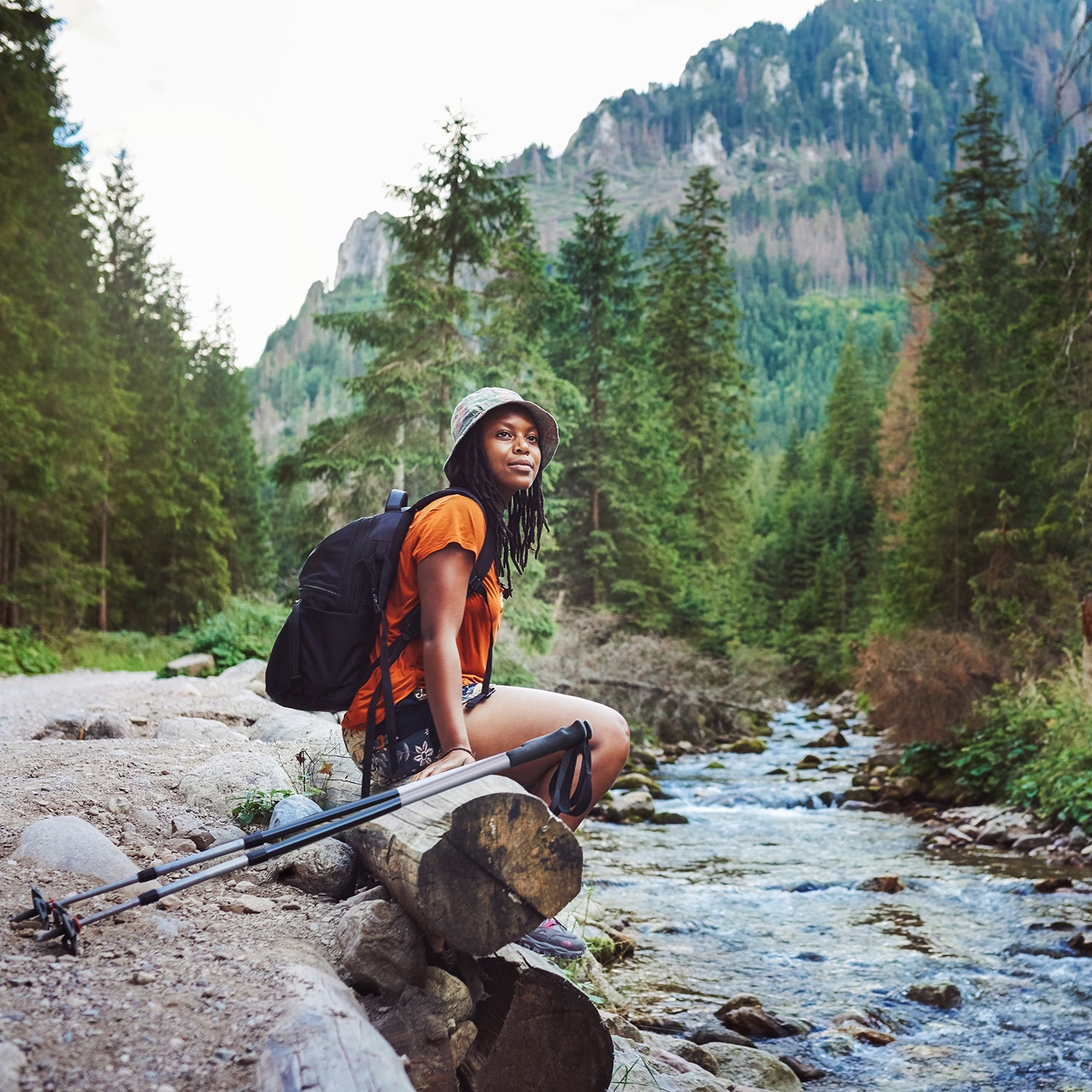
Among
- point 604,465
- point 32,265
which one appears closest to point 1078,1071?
point 32,265

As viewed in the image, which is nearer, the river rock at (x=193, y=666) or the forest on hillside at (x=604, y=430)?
the river rock at (x=193, y=666)

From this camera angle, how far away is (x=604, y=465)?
84.8 feet


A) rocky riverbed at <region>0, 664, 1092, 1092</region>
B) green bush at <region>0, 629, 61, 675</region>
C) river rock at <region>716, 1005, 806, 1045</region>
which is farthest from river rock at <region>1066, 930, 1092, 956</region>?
green bush at <region>0, 629, 61, 675</region>

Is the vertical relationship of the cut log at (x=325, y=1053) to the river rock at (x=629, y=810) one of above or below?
above

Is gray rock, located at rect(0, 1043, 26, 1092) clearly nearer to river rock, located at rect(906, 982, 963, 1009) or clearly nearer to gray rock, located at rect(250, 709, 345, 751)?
gray rock, located at rect(250, 709, 345, 751)

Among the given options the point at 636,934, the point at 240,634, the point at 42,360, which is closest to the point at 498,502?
the point at 636,934

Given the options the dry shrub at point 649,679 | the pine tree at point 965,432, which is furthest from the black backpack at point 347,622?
the dry shrub at point 649,679

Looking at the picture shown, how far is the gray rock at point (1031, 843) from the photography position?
32.5 feet

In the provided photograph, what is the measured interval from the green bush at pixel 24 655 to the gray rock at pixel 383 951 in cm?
1298

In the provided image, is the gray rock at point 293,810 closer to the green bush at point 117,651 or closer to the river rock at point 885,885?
the river rock at point 885,885

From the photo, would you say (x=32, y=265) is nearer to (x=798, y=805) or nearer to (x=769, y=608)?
(x=798, y=805)

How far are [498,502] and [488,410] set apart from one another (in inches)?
13.5

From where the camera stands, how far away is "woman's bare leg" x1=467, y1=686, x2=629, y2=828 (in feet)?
11.2

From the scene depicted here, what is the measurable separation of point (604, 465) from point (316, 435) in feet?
36.5
